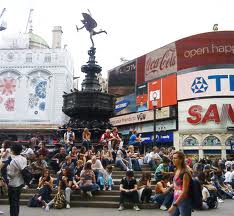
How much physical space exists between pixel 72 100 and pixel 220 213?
9966mm

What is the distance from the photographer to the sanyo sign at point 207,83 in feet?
160

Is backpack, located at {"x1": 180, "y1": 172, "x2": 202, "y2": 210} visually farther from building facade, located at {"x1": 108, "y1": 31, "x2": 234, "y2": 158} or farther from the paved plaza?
building facade, located at {"x1": 108, "y1": 31, "x2": 234, "y2": 158}

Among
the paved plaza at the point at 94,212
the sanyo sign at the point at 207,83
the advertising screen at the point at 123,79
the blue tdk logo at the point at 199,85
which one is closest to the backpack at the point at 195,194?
the paved plaza at the point at 94,212

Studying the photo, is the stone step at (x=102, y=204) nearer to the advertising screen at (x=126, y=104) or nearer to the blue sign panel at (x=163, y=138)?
the blue sign panel at (x=163, y=138)

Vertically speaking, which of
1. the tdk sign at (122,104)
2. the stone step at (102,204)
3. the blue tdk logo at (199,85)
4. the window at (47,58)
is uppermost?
the window at (47,58)

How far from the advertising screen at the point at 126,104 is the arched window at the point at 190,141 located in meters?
13.3

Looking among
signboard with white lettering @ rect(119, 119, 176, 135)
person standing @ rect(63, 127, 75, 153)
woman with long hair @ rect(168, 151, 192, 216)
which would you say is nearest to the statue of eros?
person standing @ rect(63, 127, 75, 153)

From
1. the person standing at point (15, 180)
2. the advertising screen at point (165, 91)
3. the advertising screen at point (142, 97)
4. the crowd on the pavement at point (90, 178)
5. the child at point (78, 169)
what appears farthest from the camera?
the advertising screen at point (142, 97)

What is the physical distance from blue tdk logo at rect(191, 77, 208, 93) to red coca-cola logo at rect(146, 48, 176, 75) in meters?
5.24

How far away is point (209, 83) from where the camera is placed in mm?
49281

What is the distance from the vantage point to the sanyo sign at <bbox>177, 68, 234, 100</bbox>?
1923 inches

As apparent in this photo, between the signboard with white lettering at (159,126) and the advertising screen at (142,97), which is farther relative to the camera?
the advertising screen at (142,97)

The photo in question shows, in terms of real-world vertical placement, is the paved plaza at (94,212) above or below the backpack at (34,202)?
below

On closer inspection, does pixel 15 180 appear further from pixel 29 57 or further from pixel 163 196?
pixel 29 57
